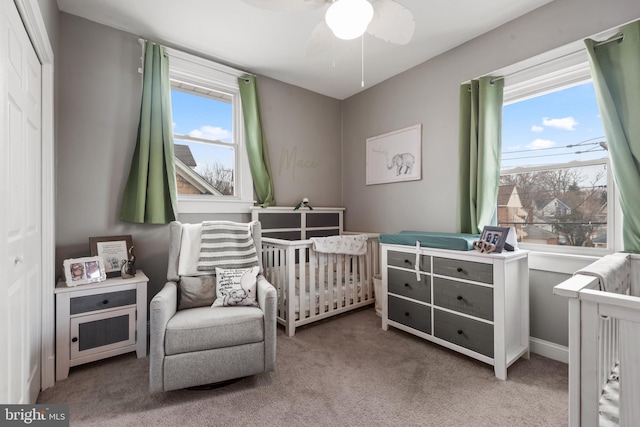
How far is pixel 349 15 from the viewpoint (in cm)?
118

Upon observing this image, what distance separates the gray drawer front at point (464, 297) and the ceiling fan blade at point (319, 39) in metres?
1.75

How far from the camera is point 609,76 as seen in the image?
1749 mm

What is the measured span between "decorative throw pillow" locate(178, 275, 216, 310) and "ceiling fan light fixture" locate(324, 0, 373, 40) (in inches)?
68.9

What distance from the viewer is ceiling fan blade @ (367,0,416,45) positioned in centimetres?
133

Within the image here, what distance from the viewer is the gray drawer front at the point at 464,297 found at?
187 centimetres

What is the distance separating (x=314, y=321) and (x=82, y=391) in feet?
5.46

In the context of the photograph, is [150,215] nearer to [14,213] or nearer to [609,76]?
[14,213]

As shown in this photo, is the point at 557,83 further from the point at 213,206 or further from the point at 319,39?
the point at 213,206

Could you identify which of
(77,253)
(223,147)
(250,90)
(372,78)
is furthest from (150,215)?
(372,78)

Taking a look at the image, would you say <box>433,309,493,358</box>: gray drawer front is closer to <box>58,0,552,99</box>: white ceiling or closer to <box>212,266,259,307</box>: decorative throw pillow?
<box>212,266,259,307</box>: decorative throw pillow

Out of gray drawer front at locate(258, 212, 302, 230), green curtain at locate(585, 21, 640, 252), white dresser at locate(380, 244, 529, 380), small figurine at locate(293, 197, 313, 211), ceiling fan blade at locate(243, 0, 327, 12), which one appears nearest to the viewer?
ceiling fan blade at locate(243, 0, 327, 12)

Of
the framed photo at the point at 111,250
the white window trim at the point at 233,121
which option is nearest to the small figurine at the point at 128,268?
the framed photo at the point at 111,250

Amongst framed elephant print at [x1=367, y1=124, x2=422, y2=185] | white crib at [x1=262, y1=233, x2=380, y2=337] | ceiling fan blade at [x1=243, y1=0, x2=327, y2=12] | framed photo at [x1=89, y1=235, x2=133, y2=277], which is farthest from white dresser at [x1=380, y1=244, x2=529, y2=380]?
framed photo at [x1=89, y1=235, x2=133, y2=277]

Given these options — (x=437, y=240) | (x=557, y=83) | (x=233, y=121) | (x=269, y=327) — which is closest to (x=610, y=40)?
(x=557, y=83)
